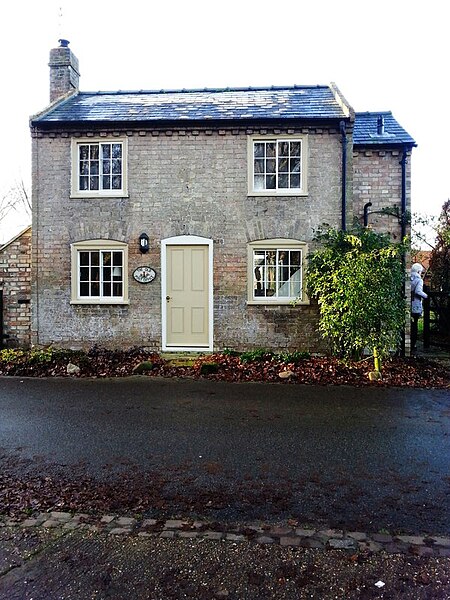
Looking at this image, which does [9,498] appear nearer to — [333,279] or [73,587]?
[73,587]

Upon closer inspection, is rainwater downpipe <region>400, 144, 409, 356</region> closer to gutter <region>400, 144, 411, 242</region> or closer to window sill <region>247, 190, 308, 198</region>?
gutter <region>400, 144, 411, 242</region>

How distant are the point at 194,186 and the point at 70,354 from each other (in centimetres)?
482

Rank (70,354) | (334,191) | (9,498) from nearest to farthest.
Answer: (9,498)
(70,354)
(334,191)

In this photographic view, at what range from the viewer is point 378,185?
12633mm

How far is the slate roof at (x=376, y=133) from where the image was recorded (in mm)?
12445

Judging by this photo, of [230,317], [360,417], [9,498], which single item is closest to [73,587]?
[9,498]

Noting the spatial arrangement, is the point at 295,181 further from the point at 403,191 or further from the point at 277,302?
the point at 277,302

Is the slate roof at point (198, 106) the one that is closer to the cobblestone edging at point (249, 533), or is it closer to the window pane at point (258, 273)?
the window pane at point (258, 273)

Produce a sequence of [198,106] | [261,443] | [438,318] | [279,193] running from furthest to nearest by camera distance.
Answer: [438,318] < [198,106] < [279,193] < [261,443]

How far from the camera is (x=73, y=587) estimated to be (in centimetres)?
304

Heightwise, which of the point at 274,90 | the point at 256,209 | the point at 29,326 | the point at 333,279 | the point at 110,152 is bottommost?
the point at 29,326

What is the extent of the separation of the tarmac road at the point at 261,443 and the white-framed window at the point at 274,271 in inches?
131

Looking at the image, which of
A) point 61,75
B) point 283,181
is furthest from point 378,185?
point 61,75

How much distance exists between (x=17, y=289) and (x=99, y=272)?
86.3 inches
